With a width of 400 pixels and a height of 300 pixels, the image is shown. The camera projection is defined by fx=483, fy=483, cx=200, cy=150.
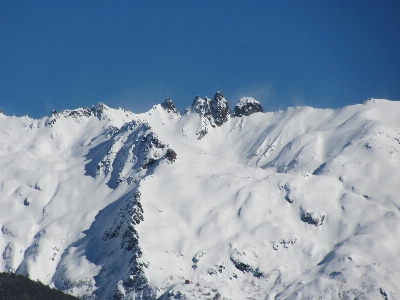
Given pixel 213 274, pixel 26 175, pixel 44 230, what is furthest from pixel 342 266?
pixel 26 175

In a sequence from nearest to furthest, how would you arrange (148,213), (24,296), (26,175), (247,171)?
(24,296) < (148,213) < (247,171) < (26,175)

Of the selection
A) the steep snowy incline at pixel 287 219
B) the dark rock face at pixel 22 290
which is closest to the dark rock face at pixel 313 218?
the steep snowy incline at pixel 287 219

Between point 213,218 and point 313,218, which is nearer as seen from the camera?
point 213,218

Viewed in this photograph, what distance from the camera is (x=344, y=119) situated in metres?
192

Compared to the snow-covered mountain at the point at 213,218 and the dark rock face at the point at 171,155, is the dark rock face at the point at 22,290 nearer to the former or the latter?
the snow-covered mountain at the point at 213,218

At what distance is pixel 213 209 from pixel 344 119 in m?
79.6

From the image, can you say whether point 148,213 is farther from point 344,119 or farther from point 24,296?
point 344,119

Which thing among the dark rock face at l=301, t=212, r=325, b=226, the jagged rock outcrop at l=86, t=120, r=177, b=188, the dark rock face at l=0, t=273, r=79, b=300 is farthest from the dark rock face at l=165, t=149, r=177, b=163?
the dark rock face at l=0, t=273, r=79, b=300

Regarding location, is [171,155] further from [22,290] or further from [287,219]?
[22,290]

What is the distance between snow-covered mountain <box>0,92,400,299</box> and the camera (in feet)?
389

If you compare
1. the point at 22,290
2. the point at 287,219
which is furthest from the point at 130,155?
the point at 22,290

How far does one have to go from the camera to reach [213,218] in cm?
13788

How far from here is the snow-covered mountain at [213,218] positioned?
119 metres

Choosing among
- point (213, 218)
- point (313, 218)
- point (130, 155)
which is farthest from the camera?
point (130, 155)
